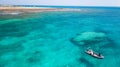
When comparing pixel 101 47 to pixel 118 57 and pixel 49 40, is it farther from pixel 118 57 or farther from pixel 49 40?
pixel 49 40

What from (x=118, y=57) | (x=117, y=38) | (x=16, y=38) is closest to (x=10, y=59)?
(x=16, y=38)

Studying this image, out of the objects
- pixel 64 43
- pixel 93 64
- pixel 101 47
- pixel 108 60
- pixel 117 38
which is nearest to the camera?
pixel 93 64

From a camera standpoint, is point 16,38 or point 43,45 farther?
point 16,38

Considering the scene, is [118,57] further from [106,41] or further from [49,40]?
[49,40]

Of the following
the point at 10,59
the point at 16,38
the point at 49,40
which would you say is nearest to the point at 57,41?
the point at 49,40

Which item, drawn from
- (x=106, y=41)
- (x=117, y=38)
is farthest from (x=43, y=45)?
(x=117, y=38)

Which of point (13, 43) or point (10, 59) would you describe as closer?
point (10, 59)

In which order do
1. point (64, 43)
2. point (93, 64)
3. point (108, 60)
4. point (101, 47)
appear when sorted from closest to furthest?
point (93, 64) → point (108, 60) → point (101, 47) → point (64, 43)

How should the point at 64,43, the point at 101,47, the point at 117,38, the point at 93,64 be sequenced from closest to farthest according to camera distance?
the point at 93,64
the point at 101,47
the point at 64,43
the point at 117,38

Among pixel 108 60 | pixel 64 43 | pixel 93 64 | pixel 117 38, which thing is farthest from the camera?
pixel 117 38
